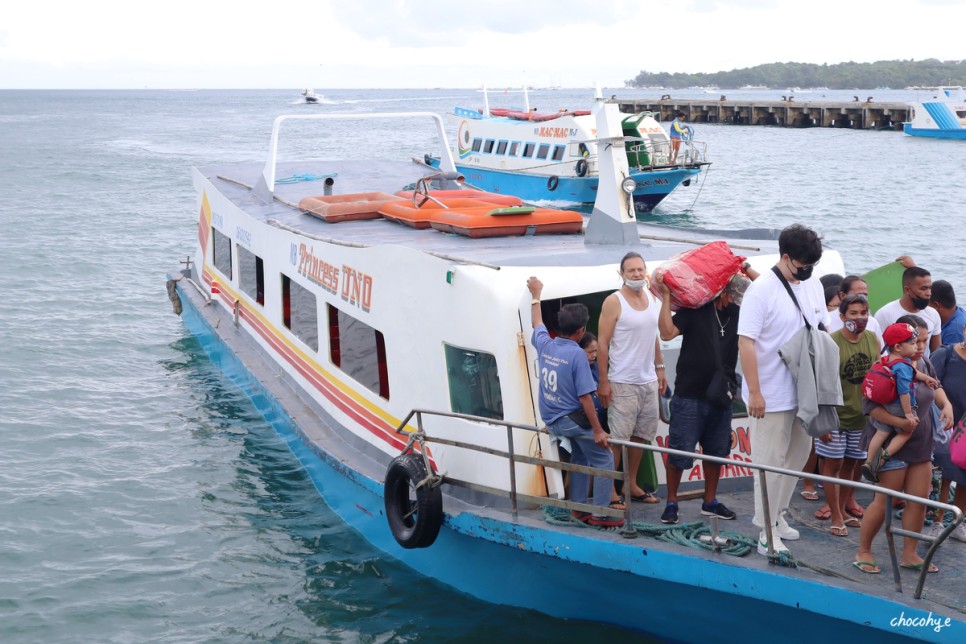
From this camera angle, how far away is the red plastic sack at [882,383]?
213 inches

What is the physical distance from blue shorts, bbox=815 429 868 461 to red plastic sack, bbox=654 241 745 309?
46.1 inches

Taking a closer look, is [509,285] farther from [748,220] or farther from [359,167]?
[748,220]

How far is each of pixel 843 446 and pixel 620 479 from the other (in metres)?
1.41

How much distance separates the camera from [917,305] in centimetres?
695

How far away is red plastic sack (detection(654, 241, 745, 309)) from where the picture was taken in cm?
588

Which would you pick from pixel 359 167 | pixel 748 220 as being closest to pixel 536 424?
pixel 359 167

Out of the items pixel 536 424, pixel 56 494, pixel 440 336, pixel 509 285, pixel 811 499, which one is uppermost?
pixel 509 285

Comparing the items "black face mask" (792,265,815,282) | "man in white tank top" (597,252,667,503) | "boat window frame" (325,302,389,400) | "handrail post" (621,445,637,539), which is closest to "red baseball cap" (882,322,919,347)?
"black face mask" (792,265,815,282)

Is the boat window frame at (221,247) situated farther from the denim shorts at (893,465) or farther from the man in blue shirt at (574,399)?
the denim shorts at (893,465)

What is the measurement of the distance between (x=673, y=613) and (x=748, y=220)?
28433 mm

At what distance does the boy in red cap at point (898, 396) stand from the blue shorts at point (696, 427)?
36.1 inches

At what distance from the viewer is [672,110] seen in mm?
83562

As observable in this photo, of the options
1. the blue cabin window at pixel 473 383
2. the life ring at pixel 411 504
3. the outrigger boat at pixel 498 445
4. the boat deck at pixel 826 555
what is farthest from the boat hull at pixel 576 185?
the boat deck at pixel 826 555

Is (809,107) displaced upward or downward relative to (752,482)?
upward
